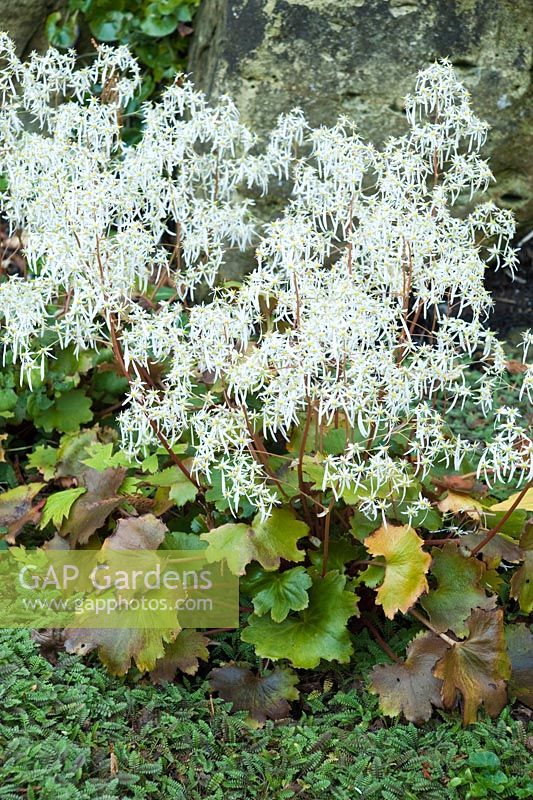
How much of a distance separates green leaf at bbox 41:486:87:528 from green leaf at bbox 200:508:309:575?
623 millimetres

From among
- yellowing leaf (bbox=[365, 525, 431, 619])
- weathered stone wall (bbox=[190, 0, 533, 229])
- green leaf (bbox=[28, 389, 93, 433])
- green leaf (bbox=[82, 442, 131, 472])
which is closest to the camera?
yellowing leaf (bbox=[365, 525, 431, 619])

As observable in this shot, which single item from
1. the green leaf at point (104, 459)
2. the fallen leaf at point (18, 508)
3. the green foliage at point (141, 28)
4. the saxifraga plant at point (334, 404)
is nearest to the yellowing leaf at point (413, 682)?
the saxifraga plant at point (334, 404)

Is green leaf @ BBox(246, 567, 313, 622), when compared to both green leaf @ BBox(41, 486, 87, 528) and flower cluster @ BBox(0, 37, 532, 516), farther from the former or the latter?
green leaf @ BBox(41, 486, 87, 528)

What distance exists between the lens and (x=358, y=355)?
2.78 metres

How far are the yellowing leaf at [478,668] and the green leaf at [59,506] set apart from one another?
1474 millimetres

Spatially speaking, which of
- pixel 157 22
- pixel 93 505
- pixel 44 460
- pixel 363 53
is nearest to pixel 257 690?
pixel 93 505

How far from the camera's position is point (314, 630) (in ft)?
10.3

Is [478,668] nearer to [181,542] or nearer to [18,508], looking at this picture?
[181,542]

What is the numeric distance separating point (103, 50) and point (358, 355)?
235cm

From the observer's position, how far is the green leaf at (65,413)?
13.5 ft

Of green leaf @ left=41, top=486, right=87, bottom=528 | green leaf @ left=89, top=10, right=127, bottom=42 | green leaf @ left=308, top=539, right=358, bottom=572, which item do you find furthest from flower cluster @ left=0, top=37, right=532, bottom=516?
green leaf @ left=89, top=10, right=127, bottom=42

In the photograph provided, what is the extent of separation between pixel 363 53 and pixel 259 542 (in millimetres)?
3265

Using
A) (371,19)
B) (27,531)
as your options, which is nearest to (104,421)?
(27,531)

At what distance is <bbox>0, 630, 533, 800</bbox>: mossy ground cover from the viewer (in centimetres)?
274
